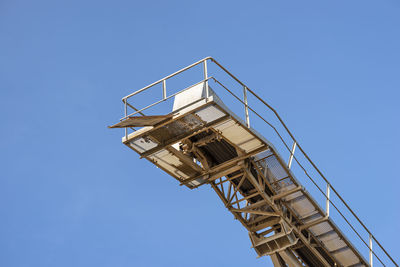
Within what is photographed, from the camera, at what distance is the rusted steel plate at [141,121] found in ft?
63.3

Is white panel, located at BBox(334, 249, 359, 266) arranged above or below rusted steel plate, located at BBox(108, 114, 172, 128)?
below

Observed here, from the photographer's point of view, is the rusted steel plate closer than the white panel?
Yes

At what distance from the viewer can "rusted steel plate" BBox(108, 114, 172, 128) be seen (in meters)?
19.3

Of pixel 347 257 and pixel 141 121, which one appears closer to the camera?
pixel 141 121

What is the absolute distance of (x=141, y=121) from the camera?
19.6m

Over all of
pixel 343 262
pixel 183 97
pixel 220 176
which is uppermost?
pixel 183 97

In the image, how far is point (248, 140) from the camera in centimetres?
2036

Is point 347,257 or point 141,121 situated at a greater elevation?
point 141,121

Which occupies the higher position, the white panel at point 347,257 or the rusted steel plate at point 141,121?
the rusted steel plate at point 141,121

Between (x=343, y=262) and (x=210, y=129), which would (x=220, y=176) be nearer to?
(x=210, y=129)

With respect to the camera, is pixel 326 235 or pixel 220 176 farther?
pixel 326 235

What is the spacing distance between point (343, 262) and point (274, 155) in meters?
5.72

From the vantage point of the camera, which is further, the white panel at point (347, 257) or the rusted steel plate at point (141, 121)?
the white panel at point (347, 257)

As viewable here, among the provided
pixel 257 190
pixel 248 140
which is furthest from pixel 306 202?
pixel 248 140
